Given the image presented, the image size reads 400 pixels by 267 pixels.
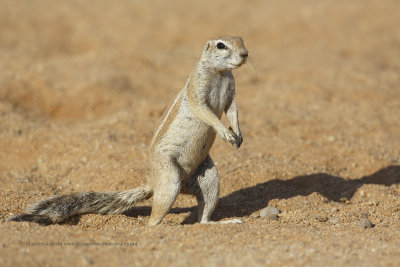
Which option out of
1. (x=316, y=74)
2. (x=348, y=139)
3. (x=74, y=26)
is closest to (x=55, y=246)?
(x=348, y=139)

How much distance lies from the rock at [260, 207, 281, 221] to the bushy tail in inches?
51.7

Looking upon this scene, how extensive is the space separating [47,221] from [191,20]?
11.9 meters

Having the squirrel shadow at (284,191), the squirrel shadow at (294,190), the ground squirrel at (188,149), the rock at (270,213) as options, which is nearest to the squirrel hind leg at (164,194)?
the ground squirrel at (188,149)

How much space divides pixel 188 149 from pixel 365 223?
2.00 metres

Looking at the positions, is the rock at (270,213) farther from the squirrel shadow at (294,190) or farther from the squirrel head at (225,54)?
the squirrel head at (225,54)

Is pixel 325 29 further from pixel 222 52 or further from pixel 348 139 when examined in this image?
pixel 222 52

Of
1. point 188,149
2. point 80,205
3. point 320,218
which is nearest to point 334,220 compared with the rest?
point 320,218

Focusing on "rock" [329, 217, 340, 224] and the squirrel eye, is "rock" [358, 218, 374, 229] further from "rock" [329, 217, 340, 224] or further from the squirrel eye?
the squirrel eye

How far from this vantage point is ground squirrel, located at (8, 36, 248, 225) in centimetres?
507

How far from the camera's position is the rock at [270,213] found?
5.61 m

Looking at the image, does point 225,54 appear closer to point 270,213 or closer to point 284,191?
point 270,213

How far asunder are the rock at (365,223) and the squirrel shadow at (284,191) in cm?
119

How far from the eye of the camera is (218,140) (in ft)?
27.0

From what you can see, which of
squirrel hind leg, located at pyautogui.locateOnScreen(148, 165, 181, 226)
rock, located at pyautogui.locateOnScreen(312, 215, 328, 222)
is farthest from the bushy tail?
rock, located at pyautogui.locateOnScreen(312, 215, 328, 222)
